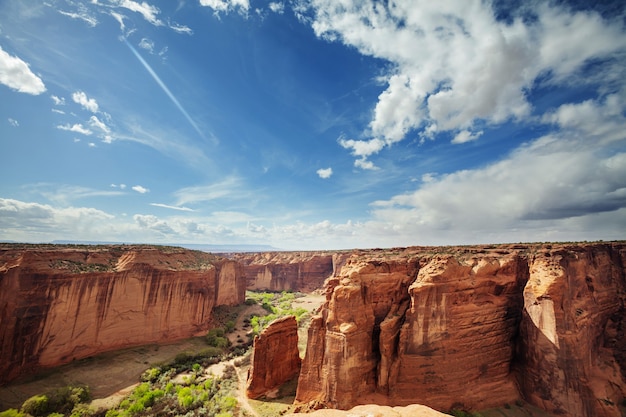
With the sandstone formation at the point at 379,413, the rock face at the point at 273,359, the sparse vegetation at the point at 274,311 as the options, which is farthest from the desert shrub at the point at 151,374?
the sandstone formation at the point at 379,413

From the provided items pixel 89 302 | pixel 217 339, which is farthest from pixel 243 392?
pixel 89 302

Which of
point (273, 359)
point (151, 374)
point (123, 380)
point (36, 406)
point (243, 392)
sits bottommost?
point (123, 380)

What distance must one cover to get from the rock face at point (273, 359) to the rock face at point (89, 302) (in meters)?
23.7

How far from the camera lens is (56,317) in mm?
34438

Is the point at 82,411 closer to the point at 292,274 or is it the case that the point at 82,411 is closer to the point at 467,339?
the point at 467,339

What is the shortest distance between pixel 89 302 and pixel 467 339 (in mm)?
46830

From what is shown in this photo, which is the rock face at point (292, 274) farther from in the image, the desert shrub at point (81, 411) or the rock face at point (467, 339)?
the desert shrub at point (81, 411)

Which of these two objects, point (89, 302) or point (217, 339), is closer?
point (89, 302)

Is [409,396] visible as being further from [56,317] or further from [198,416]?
[56,317]

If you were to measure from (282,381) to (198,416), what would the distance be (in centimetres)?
866

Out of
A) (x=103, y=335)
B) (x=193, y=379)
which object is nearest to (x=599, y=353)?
(x=193, y=379)

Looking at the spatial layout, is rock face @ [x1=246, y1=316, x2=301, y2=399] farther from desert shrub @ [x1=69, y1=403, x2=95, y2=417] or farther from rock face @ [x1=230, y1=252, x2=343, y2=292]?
rock face @ [x1=230, y1=252, x2=343, y2=292]

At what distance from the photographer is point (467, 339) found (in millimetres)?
24547

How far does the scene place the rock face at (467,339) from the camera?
23.2m
